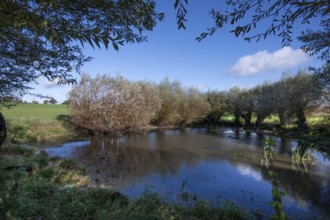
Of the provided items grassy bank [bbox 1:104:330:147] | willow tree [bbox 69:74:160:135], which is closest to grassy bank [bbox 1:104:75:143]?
grassy bank [bbox 1:104:330:147]

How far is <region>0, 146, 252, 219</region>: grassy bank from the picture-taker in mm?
4238

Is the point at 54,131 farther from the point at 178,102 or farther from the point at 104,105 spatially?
the point at 178,102

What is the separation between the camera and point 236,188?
9.12 m

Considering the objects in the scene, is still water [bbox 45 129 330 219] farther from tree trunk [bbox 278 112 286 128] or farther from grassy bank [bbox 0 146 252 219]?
tree trunk [bbox 278 112 286 128]

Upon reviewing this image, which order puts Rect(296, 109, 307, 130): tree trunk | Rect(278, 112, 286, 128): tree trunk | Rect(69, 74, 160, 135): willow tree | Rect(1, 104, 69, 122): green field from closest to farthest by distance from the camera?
Rect(69, 74, 160, 135): willow tree, Rect(1, 104, 69, 122): green field, Rect(296, 109, 307, 130): tree trunk, Rect(278, 112, 286, 128): tree trunk

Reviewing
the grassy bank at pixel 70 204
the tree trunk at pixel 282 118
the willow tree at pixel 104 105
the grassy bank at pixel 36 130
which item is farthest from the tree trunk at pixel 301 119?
the grassy bank at pixel 36 130

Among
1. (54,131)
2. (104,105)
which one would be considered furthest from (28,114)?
(104,105)

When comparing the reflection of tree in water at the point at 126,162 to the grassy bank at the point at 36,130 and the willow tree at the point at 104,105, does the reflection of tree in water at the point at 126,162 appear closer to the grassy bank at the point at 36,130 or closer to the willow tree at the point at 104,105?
the willow tree at the point at 104,105

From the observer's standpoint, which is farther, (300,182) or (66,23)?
(300,182)

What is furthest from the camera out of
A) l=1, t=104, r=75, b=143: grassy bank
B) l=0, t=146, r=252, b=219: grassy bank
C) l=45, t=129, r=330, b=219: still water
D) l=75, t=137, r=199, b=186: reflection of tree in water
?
l=1, t=104, r=75, b=143: grassy bank

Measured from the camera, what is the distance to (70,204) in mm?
4840

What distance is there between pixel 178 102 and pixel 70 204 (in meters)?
28.2

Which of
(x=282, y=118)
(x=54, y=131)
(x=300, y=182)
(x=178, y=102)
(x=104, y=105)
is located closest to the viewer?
(x=300, y=182)

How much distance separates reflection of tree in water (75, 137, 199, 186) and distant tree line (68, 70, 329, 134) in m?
1.57
